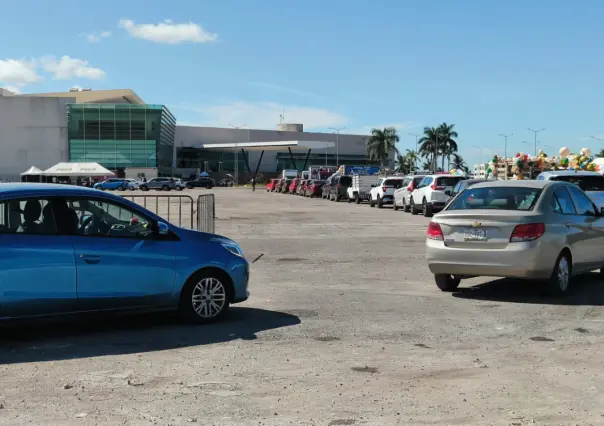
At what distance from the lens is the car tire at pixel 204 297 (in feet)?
28.1

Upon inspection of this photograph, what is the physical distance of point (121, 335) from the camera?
8.17 m

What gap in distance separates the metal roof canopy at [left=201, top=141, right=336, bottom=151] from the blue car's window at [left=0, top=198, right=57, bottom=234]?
112 m

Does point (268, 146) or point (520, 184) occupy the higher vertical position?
point (268, 146)

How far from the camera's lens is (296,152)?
481 ft

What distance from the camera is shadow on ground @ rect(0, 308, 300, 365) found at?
291 inches

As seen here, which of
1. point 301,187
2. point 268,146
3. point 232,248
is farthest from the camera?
point 268,146

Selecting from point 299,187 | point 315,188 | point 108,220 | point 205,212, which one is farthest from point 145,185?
point 108,220

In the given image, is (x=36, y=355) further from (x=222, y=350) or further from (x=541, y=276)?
(x=541, y=276)

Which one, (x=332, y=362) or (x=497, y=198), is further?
(x=497, y=198)

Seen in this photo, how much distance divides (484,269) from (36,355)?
587 cm

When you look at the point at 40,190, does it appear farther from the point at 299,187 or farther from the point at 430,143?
the point at 430,143

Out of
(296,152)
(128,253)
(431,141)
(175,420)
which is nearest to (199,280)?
(128,253)

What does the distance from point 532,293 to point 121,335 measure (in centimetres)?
609

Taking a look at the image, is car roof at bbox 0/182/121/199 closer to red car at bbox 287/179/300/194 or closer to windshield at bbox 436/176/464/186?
windshield at bbox 436/176/464/186
